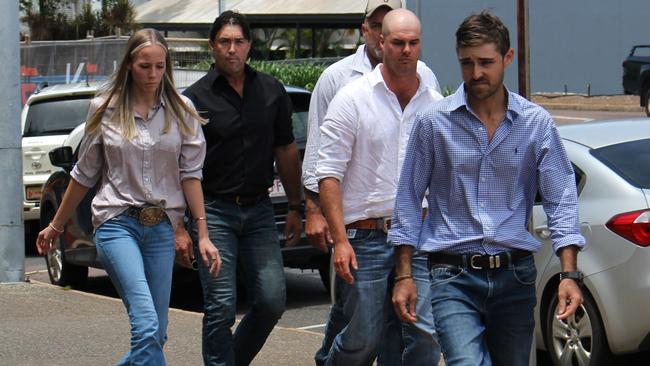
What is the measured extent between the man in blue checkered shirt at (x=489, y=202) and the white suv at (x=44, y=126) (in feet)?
36.2

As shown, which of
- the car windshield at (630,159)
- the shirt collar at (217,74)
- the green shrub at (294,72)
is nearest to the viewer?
the shirt collar at (217,74)

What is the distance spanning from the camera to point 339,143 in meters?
5.76

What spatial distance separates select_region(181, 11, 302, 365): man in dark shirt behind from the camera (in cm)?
646

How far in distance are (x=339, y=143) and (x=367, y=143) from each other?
0.41ft

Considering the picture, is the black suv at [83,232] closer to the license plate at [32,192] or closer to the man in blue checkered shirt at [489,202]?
the license plate at [32,192]

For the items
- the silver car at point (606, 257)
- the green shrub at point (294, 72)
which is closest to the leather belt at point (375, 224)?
the silver car at point (606, 257)

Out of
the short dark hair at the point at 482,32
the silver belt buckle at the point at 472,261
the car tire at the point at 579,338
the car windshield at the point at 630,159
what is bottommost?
the car tire at the point at 579,338

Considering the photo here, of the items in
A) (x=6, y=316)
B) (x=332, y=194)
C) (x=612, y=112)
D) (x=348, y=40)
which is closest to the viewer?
(x=332, y=194)

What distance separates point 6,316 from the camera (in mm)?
9688

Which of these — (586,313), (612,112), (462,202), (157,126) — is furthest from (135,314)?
(612,112)

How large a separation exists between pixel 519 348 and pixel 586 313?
2.59m

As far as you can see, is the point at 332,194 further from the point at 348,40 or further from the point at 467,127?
the point at 348,40

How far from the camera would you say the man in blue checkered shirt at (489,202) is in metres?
4.73

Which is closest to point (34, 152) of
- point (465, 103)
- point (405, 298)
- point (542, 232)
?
point (542, 232)
